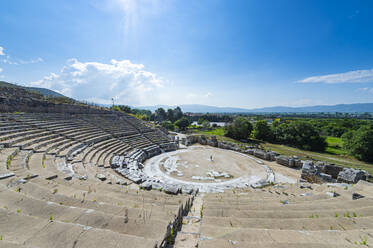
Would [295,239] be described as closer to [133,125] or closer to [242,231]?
[242,231]

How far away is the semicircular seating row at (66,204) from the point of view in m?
3.09

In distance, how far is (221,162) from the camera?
2109 cm

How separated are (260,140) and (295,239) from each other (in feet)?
135

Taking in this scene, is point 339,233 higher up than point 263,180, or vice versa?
point 339,233

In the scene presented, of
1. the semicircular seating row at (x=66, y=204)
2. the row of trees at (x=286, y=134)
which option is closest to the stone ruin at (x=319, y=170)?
the row of trees at (x=286, y=134)

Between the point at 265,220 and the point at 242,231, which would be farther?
the point at 265,220

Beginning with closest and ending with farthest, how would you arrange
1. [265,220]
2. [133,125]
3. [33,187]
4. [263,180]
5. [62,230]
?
[62,230] < [265,220] < [33,187] < [263,180] < [133,125]

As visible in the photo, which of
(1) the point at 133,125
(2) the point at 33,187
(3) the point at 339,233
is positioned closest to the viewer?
(3) the point at 339,233

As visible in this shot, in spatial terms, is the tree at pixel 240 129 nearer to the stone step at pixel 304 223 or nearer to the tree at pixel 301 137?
the tree at pixel 301 137

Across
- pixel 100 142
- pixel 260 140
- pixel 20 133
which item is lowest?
pixel 260 140

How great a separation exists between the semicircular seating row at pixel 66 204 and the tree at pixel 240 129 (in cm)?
3225

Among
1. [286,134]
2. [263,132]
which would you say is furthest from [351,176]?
[263,132]

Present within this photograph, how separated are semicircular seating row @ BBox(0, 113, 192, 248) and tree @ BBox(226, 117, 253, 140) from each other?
32.3 m

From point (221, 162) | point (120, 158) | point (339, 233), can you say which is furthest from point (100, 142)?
point (339, 233)
